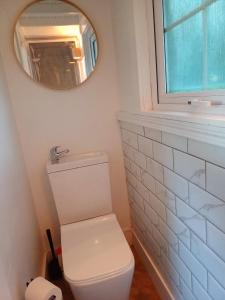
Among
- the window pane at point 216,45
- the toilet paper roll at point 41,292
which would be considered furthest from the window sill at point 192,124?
the toilet paper roll at point 41,292

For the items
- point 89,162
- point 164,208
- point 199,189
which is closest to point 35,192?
point 89,162

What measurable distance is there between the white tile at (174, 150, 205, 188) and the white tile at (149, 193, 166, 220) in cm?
30

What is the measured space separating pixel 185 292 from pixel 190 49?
1.16 metres

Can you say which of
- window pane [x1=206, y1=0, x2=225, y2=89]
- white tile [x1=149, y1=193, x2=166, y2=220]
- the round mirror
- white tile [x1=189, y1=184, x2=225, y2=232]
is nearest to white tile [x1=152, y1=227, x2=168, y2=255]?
white tile [x1=149, y1=193, x2=166, y2=220]

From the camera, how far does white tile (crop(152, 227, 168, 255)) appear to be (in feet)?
4.10

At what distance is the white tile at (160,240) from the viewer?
125 centimetres

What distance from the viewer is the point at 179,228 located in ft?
3.41

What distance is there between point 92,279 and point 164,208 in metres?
0.50

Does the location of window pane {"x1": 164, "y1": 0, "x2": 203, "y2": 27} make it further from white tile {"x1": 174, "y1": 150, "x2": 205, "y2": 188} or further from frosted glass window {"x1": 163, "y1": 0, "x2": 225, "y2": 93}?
white tile {"x1": 174, "y1": 150, "x2": 205, "y2": 188}

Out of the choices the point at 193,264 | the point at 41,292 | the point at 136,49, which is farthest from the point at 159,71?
the point at 41,292

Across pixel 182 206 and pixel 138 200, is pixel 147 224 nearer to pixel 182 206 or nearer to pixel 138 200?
pixel 138 200

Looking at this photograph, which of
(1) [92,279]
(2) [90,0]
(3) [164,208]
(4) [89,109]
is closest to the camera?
(1) [92,279]

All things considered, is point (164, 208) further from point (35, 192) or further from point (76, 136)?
point (35, 192)

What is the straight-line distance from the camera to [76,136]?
5.32ft
